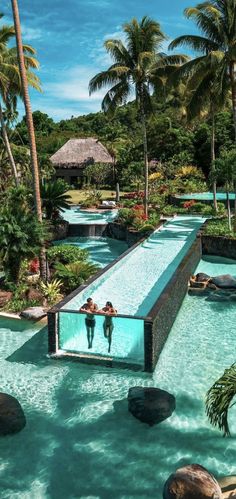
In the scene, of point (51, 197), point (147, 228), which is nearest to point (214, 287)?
point (147, 228)

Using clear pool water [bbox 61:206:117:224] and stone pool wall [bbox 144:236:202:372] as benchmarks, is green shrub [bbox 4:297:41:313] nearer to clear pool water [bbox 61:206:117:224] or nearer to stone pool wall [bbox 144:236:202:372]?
stone pool wall [bbox 144:236:202:372]

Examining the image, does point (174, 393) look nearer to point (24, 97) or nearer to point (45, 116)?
point (24, 97)

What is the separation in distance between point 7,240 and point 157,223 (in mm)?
14233

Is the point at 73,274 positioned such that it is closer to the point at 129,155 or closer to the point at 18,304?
the point at 18,304

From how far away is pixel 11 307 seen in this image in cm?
1513

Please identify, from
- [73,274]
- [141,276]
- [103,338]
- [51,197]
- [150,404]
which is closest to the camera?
[150,404]

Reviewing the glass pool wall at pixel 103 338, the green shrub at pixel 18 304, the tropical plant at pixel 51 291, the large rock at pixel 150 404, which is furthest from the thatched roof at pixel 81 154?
the large rock at pixel 150 404

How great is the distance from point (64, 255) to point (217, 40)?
12945 mm

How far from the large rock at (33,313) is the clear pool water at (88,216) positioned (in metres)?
17.4

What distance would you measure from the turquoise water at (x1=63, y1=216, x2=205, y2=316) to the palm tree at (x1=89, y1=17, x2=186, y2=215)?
8.36 meters

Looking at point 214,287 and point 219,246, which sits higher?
point 219,246

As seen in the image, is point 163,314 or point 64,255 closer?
point 163,314

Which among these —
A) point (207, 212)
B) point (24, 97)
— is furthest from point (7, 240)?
point (207, 212)

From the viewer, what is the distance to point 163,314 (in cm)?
1225
